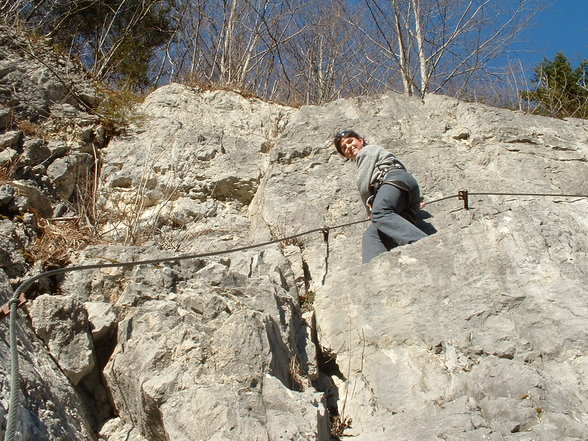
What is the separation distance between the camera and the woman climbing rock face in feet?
15.0

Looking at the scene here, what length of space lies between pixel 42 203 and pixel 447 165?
3.48 meters

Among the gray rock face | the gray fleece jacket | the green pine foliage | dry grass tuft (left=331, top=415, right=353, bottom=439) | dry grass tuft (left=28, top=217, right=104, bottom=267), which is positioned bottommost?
dry grass tuft (left=331, top=415, right=353, bottom=439)

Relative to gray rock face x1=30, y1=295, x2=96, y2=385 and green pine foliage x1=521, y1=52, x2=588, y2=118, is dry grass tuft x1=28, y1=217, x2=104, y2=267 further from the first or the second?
green pine foliage x1=521, y1=52, x2=588, y2=118

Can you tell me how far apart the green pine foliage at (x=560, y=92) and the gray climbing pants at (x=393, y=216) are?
4.03 metres

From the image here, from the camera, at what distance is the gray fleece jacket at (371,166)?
4922 mm

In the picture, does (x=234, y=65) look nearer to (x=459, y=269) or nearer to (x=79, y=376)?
(x=459, y=269)

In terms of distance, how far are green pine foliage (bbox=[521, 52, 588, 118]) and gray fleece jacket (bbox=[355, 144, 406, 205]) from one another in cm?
392

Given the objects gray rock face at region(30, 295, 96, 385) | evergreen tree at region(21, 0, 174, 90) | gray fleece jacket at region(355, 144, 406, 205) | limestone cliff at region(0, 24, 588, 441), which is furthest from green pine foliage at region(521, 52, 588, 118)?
gray rock face at region(30, 295, 96, 385)

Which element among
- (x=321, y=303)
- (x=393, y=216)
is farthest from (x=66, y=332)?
(x=393, y=216)

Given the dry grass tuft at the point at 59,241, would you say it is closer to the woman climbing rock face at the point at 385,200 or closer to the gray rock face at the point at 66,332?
the gray rock face at the point at 66,332

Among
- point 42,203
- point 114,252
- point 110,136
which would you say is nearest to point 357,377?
point 114,252

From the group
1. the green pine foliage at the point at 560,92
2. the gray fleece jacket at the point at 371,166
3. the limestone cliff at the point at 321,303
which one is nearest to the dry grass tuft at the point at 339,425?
the limestone cliff at the point at 321,303

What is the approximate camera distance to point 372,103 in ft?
21.2

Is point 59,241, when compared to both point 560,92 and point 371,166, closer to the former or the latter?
point 371,166
